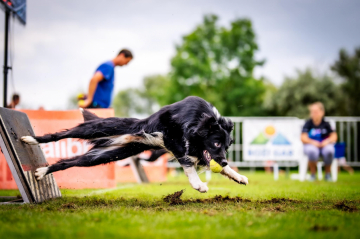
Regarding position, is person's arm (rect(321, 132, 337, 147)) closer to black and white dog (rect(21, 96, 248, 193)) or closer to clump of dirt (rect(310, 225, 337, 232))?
black and white dog (rect(21, 96, 248, 193))

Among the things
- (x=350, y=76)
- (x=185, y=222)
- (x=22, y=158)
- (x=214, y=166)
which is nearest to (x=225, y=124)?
(x=214, y=166)

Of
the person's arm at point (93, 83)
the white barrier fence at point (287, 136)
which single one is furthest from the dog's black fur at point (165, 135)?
the white barrier fence at point (287, 136)

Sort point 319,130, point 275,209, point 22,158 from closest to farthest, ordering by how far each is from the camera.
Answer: point 275,209 < point 22,158 < point 319,130

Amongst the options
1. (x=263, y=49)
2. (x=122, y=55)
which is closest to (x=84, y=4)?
(x=122, y=55)

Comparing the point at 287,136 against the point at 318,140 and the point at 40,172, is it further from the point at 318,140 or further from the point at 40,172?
the point at 40,172

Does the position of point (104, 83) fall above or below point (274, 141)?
above

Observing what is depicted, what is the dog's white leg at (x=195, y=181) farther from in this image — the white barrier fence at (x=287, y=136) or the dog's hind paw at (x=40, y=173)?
the white barrier fence at (x=287, y=136)

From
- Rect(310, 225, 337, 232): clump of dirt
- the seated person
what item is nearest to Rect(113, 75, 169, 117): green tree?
the seated person

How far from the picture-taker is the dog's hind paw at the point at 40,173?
14.9 ft

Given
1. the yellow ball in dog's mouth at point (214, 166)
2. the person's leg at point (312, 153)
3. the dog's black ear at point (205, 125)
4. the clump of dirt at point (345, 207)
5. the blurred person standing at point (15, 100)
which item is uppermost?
the blurred person standing at point (15, 100)

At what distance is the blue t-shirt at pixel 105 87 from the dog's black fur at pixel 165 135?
2.03 m

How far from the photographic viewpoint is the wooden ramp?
13.7 ft

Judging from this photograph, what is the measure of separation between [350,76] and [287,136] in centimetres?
2181

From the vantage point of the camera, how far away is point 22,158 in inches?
171
